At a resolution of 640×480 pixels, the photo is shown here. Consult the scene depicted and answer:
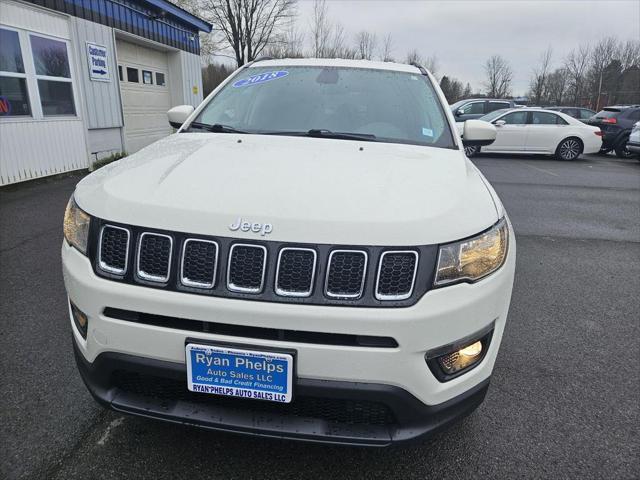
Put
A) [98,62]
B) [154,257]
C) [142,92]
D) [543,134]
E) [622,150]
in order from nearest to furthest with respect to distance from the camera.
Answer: [154,257] < [98,62] < [142,92] < [543,134] < [622,150]

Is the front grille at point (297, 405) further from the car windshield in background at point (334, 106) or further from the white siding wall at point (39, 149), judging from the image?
the white siding wall at point (39, 149)

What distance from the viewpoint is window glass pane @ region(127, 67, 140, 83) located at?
10.8 metres

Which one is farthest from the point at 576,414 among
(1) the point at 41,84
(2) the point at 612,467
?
(1) the point at 41,84

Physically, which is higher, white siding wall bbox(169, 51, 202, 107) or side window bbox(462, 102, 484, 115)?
white siding wall bbox(169, 51, 202, 107)

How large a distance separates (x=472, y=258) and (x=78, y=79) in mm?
9057

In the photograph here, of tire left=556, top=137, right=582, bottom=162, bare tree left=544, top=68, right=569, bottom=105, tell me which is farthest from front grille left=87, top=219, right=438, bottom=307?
bare tree left=544, top=68, right=569, bottom=105

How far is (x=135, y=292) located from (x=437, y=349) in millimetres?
1069

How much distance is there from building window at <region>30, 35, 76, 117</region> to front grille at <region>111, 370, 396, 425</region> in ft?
25.3

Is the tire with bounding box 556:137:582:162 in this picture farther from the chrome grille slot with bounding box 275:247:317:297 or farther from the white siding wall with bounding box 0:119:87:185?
the chrome grille slot with bounding box 275:247:317:297

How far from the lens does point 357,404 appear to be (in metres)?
1.59

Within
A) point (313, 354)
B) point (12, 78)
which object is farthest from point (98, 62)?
point (313, 354)

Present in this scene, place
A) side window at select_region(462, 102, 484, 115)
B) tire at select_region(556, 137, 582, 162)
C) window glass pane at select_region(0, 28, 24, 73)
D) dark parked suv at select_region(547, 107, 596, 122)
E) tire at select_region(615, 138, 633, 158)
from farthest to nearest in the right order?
dark parked suv at select_region(547, 107, 596, 122)
side window at select_region(462, 102, 484, 115)
tire at select_region(615, 138, 633, 158)
tire at select_region(556, 137, 582, 162)
window glass pane at select_region(0, 28, 24, 73)

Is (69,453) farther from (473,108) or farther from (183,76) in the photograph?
(473,108)

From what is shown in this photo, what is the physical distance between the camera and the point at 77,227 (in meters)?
1.81
